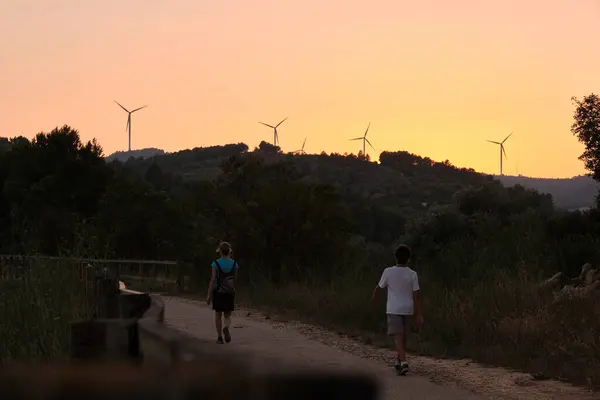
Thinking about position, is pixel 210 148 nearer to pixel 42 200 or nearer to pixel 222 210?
pixel 42 200

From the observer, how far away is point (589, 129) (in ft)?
125

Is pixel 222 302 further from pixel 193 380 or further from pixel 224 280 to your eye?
pixel 193 380

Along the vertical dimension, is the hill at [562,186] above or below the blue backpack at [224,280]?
above

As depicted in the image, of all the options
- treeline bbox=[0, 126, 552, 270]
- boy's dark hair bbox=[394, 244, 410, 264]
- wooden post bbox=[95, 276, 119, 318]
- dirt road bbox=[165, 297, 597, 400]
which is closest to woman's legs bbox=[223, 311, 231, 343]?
dirt road bbox=[165, 297, 597, 400]

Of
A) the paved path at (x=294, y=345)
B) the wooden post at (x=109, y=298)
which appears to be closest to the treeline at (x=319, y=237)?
the paved path at (x=294, y=345)

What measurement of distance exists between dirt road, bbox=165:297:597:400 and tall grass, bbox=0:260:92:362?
41.1 inches

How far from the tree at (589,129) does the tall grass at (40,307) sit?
34601mm

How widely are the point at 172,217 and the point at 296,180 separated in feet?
61.1

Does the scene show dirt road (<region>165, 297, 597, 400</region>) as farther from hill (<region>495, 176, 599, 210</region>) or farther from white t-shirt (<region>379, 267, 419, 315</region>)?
hill (<region>495, 176, 599, 210</region>)

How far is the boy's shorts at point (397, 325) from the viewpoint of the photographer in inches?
465

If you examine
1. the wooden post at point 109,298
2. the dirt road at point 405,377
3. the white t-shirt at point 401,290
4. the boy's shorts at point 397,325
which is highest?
the wooden post at point 109,298

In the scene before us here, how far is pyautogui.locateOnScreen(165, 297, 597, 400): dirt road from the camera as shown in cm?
1023

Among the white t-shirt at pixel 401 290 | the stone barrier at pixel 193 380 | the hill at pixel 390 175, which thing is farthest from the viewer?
the hill at pixel 390 175

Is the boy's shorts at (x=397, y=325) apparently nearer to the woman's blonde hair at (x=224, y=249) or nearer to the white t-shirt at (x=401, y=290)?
the white t-shirt at (x=401, y=290)
